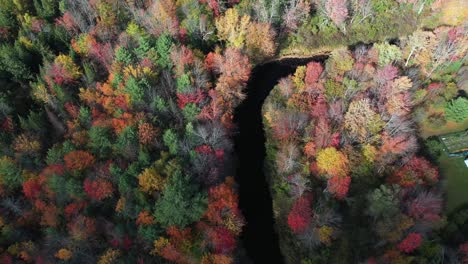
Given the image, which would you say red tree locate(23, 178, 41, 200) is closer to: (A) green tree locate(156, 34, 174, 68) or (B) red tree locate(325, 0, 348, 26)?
(A) green tree locate(156, 34, 174, 68)

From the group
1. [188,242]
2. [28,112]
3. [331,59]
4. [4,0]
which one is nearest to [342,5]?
[331,59]

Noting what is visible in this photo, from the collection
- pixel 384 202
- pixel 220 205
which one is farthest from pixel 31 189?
pixel 384 202

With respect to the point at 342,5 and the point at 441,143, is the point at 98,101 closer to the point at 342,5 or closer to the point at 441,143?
the point at 342,5

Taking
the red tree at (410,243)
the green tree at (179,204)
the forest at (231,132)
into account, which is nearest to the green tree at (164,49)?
the forest at (231,132)

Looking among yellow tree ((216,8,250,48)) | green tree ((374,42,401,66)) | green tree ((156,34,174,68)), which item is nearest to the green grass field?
green tree ((374,42,401,66))

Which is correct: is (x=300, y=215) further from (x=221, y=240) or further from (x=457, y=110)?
(x=457, y=110)
